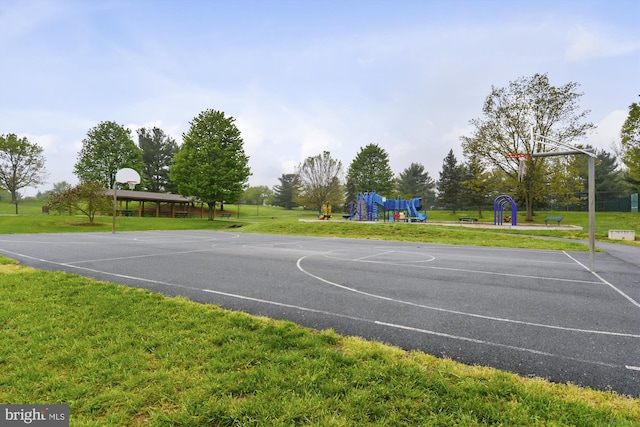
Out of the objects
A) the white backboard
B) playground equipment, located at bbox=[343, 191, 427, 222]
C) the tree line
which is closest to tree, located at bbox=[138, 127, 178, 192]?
the tree line

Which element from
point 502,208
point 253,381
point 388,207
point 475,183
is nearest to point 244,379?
point 253,381

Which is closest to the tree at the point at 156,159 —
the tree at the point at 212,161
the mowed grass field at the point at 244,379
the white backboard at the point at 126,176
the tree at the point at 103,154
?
the tree at the point at 103,154

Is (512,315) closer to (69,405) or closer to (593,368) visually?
(593,368)

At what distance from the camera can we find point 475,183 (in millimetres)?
33938

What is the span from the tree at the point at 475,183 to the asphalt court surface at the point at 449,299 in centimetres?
2530

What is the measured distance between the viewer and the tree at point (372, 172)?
64.8 metres

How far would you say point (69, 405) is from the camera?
253cm

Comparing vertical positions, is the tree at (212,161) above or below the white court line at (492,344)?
above

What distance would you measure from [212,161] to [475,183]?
30664 mm

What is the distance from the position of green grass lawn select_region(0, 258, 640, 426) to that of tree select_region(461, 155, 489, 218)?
114ft

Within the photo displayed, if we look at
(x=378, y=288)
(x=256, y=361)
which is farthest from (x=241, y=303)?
(x=378, y=288)

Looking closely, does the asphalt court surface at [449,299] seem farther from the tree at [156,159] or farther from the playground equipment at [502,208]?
the tree at [156,159]

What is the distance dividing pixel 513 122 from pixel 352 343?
3625 cm

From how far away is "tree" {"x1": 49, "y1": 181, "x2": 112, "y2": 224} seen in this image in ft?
90.9
